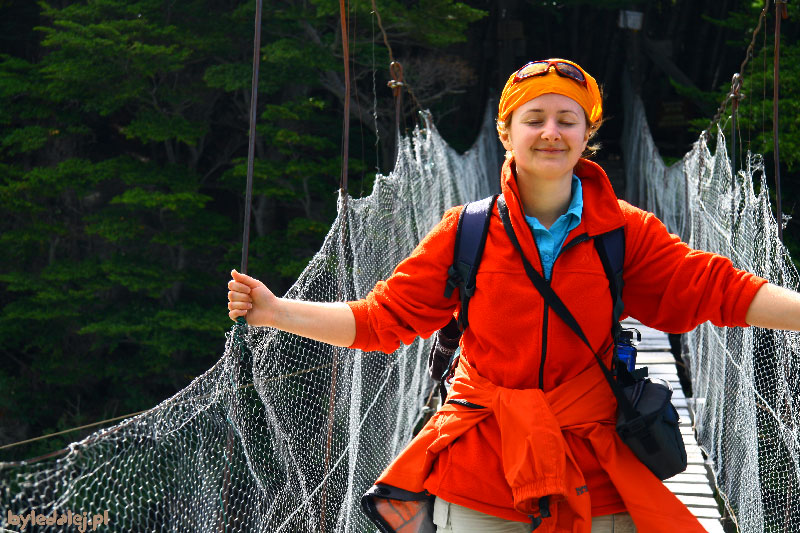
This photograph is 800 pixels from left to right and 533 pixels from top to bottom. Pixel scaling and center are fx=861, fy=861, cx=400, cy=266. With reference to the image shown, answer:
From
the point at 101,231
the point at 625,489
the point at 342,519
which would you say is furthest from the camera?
the point at 101,231

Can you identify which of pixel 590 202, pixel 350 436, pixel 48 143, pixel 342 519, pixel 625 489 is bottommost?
pixel 342 519

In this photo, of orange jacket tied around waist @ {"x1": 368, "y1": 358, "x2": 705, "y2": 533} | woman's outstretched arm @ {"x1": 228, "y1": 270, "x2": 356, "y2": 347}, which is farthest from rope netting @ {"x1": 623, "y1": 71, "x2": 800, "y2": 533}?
woman's outstretched arm @ {"x1": 228, "y1": 270, "x2": 356, "y2": 347}

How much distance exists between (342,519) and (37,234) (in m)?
6.53

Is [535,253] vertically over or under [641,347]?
over

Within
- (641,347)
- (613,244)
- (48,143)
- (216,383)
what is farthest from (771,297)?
(48,143)

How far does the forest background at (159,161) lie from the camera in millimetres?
7332

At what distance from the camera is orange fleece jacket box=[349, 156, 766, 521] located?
1.04 meters

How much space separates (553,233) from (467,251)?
11cm

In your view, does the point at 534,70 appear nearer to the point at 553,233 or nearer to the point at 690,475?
the point at 553,233

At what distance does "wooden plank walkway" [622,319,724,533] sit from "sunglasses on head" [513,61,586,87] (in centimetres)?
136

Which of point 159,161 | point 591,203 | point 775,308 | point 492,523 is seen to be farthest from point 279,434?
point 159,161

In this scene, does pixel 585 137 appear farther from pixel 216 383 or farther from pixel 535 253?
pixel 216 383

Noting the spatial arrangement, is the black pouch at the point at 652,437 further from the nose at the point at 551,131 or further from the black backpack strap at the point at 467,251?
the nose at the point at 551,131

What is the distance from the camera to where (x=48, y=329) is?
7836 mm
